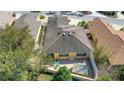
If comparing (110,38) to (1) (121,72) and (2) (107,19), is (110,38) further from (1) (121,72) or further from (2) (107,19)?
(1) (121,72)

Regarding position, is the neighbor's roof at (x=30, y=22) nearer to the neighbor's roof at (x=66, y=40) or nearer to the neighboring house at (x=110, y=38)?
the neighbor's roof at (x=66, y=40)

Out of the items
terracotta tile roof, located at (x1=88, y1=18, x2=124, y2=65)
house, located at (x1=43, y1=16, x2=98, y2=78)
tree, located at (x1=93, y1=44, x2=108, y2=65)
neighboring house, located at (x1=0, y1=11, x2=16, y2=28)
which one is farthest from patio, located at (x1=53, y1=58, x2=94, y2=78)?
neighboring house, located at (x1=0, y1=11, x2=16, y2=28)

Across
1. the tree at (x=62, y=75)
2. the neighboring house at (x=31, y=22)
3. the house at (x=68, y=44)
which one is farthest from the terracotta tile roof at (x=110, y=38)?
the neighboring house at (x=31, y=22)

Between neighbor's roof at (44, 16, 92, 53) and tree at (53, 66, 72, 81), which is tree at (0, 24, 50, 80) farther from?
neighbor's roof at (44, 16, 92, 53)

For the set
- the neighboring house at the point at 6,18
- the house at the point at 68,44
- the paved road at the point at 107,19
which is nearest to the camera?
the house at the point at 68,44

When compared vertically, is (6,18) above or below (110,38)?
above

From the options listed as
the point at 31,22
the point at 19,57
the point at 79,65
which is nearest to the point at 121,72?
the point at 79,65
